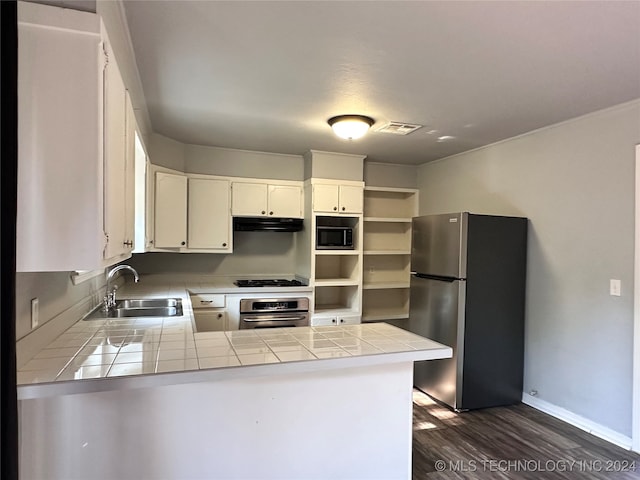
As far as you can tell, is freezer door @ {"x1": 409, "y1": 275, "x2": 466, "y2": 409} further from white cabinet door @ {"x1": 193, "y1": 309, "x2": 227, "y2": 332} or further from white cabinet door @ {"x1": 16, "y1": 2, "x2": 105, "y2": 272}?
white cabinet door @ {"x1": 16, "y1": 2, "x2": 105, "y2": 272}

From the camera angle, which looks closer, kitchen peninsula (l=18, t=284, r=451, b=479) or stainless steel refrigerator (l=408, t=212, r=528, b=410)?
kitchen peninsula (l=18, t=284, r=451, b=479)

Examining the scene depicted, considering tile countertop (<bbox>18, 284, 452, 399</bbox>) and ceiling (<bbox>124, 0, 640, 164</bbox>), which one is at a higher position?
ceiling (<bbox>124, 0, 640, 164</bbox>)

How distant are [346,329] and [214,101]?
1.93 metres

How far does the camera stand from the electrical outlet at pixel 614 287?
9.34 ft

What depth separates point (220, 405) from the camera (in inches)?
63.2

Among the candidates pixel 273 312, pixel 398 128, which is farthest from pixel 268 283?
pixel 398 128

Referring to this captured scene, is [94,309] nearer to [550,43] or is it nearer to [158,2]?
[158,2]

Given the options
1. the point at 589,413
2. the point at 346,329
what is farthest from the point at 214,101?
the point at 589,413

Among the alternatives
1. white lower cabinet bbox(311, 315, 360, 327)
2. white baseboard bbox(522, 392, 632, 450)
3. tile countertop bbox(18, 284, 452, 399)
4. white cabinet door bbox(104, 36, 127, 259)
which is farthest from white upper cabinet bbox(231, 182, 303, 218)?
white baseboard bbox(522, 392, 632, 450)

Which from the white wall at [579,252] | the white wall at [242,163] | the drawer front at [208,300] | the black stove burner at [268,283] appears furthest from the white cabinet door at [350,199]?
the drawer front at [208,300]

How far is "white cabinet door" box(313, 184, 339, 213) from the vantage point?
4.30m

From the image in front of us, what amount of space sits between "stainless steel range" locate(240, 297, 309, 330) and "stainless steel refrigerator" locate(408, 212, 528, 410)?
4.37 ft

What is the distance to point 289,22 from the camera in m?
1.84

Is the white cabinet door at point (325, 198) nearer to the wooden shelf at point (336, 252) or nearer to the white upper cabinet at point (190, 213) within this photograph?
the wooden shelf at point (336, 252)
